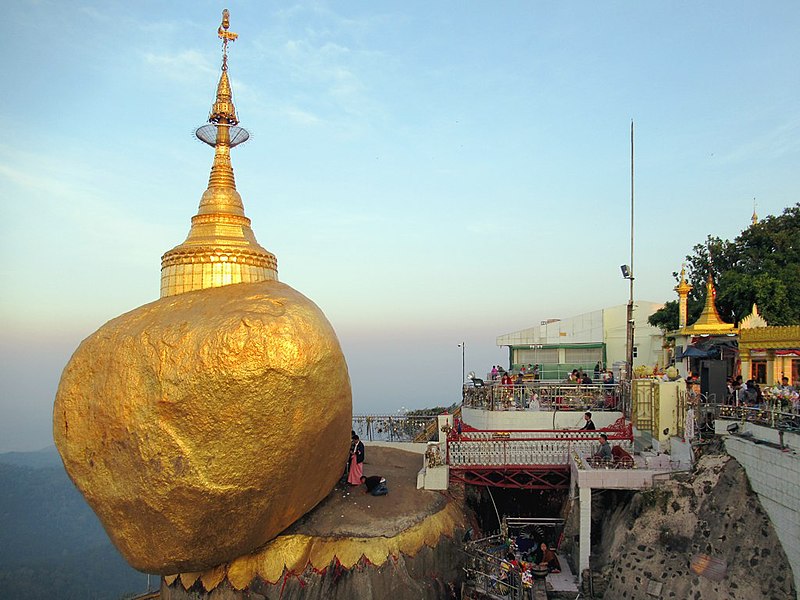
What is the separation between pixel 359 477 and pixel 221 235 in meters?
6.27

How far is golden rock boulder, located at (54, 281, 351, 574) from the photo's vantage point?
955cm

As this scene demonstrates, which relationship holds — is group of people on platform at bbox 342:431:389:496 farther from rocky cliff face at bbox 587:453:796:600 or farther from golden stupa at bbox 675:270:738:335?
golden stupa at bbox 675:270:738:335

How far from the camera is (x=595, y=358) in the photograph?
1463 inches

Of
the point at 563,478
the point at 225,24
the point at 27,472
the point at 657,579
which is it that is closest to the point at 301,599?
the point at 657,579

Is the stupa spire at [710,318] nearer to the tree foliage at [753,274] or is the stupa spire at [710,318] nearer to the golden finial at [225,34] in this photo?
the tree foliage at [753,274]

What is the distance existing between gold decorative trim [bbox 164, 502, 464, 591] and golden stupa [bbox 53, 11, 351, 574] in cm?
51

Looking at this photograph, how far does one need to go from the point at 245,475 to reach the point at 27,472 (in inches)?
5390

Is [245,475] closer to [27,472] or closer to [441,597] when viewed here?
[441,597]

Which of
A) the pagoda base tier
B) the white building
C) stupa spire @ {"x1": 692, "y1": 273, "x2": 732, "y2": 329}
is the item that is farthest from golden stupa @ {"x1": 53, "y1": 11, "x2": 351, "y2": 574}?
the white building

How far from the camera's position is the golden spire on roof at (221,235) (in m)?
12.2

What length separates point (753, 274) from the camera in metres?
26.5

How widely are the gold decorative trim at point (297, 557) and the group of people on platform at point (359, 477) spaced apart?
1579 mm

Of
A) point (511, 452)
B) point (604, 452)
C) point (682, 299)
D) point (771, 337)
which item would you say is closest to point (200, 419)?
point (511, 452)

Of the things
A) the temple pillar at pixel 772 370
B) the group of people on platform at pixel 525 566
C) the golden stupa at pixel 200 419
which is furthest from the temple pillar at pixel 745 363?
the golden stupa at pixel 200 419
